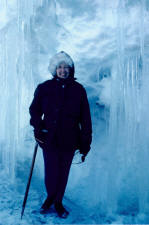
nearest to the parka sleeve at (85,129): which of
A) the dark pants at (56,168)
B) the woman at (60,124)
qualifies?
the woman at (60,124)

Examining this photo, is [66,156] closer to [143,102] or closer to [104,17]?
[143,102]

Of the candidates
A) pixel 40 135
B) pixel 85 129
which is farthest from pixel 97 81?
pixel 40 135

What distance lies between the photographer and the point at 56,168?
210 centimetres

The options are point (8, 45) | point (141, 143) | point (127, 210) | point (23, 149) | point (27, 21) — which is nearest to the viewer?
point (127, 210)

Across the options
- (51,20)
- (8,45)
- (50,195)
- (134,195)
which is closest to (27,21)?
(8,45)

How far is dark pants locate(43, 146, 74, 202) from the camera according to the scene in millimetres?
2082

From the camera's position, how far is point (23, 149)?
13.9 ft

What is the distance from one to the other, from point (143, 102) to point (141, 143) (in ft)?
1.74

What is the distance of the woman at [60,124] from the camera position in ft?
6.73

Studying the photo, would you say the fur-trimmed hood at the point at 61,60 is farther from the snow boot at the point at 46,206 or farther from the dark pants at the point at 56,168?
the snow boot at the point at 46,206

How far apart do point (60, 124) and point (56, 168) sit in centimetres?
43

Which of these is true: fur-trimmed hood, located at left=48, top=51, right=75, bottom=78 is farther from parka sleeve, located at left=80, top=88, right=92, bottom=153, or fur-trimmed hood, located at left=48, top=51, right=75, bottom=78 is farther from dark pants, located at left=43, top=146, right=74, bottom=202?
dark pants, located at left=43, top=146, right=74, bottom=202

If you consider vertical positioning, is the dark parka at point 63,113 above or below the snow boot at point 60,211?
above

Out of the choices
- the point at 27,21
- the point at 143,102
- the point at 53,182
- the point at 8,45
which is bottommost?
the point at 53,182
